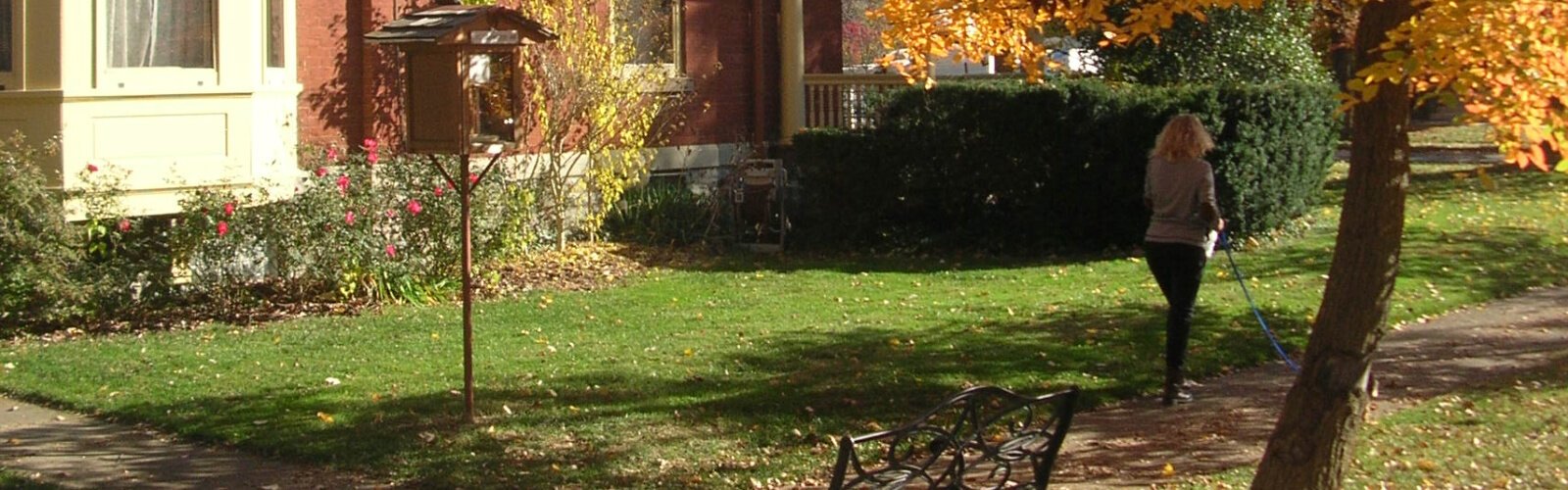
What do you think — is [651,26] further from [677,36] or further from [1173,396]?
[1173,396]

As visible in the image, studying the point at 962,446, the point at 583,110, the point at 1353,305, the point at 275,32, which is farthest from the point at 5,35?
the point at 1353,305

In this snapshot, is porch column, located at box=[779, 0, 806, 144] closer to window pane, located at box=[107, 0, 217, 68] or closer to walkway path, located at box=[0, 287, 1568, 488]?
window pane, located at box=[107, 0, 217, 68]

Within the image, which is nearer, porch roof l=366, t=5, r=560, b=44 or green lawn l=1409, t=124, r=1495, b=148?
porch roof l=366, t=5, r=560, b=44

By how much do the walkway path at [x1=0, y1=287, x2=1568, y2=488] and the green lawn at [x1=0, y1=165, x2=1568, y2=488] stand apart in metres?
0.23

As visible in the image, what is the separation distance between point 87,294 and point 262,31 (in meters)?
2.50

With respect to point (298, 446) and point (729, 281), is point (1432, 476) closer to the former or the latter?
point (298, 446)

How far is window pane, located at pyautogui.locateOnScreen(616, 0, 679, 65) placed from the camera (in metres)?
17.2

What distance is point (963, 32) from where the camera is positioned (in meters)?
7.80

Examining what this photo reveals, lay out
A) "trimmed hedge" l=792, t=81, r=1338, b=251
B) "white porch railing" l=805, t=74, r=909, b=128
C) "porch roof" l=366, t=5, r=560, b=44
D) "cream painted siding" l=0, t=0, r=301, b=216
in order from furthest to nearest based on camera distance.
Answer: "white porch railing" l=805, t=74, r=909, b=128
"trimmed hedge" l=792, t=81, r=1338, b=251
"cream painted siding" l=0, t=0, r=301, b=216
"porch roof" l=366, t=5, r=560, b=44

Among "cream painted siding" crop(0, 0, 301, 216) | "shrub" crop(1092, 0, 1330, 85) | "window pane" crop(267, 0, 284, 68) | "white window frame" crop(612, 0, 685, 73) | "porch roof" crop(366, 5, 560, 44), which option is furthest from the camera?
"white window frame" crop(612, 0, 685, 73)

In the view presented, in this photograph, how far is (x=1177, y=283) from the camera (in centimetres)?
940

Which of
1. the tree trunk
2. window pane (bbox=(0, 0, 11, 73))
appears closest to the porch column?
window pane (bbox=(0, 0, 11, 73))

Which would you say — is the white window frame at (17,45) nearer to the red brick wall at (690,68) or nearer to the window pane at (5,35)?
the window pane at (5,35)

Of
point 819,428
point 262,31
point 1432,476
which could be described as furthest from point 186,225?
point 1432,476
